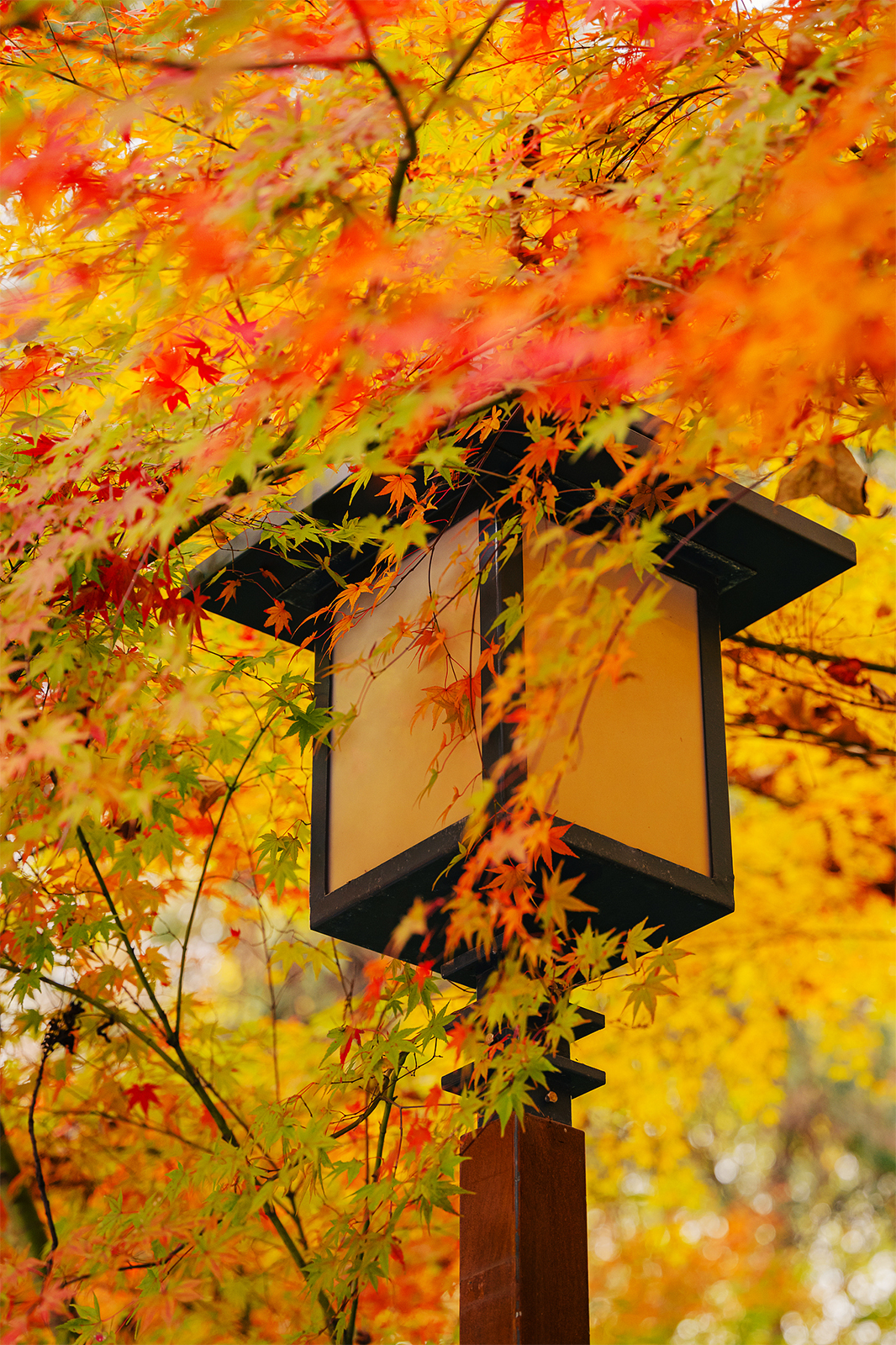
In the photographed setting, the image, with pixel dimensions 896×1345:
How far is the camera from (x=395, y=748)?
2445 millimetres

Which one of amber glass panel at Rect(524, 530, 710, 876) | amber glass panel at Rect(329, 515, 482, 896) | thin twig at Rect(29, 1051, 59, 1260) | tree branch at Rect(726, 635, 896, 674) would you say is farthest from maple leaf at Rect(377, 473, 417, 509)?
tree branch at Rect(726, 635, 896, 674)

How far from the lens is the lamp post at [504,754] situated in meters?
2.12

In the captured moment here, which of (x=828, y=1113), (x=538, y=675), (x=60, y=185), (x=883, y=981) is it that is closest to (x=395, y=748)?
(x=538, y=675)

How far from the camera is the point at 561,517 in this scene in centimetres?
242

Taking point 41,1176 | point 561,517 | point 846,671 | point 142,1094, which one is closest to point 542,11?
point 561,517

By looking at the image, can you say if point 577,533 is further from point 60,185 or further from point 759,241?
point 60,185

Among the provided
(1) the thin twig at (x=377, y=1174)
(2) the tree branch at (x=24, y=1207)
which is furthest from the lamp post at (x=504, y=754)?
(2) the tree branch at (x=24, y=1207)

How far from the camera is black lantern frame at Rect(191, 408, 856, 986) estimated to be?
7.29 ft

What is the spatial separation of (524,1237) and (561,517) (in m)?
1.39

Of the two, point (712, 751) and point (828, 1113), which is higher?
point (828, 1113)

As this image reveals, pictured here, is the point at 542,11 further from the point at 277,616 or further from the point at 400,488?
the point at 277,616

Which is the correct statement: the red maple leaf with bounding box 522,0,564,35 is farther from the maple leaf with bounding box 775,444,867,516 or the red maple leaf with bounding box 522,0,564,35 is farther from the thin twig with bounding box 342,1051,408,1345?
the thin twig with bounding box 342,1051,408,1345

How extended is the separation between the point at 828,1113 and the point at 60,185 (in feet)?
42.3

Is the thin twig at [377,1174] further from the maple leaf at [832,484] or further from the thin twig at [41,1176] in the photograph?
the maple leaf at [832,484]
